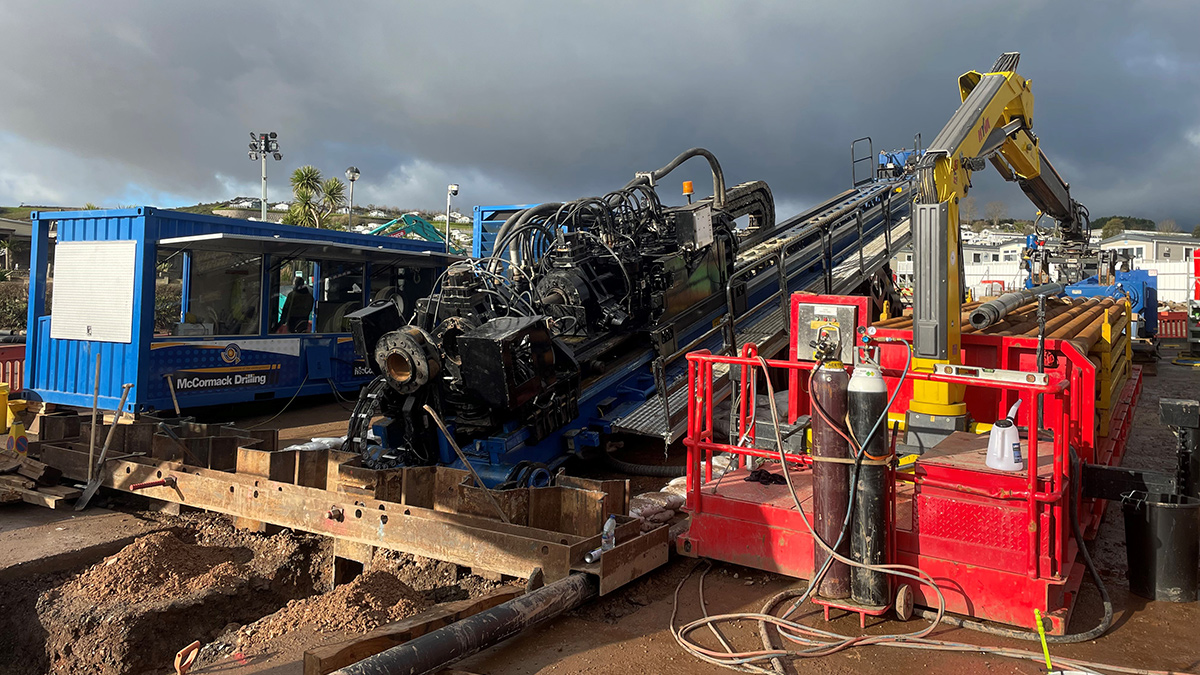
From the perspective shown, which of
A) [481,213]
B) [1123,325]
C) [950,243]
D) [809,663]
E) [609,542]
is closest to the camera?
[809,663]

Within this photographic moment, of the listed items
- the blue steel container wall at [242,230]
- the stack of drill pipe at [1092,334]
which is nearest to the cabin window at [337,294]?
the blue steel container wall at [242,230]

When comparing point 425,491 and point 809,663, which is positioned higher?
point 425,491

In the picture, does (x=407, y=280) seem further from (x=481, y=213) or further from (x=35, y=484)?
(x=35, y=484)

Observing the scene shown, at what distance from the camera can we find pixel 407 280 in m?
13.5

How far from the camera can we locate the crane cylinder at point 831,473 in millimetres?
3963

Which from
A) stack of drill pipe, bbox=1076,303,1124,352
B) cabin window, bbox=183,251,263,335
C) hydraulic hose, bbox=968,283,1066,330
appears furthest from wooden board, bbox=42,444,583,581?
cabin window, bbox=183,251,263,335

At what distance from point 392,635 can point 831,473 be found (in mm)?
2283

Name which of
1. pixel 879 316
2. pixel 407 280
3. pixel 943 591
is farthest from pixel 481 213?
pixel 943 591

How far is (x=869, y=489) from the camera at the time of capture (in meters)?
3.90

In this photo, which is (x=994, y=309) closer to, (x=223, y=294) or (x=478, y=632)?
(x=478, y=632)

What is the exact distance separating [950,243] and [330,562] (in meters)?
4.72

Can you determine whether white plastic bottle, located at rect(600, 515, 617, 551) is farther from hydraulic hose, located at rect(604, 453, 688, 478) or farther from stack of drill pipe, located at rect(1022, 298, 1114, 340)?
stack of drill pipe, located at rect(1022, 298, 1114, 340)

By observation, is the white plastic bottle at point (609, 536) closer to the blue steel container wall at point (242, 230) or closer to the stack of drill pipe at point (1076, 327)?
the stack of drill pipe at point (1076, 327)

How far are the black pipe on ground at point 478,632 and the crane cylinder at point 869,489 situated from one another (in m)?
1.43
